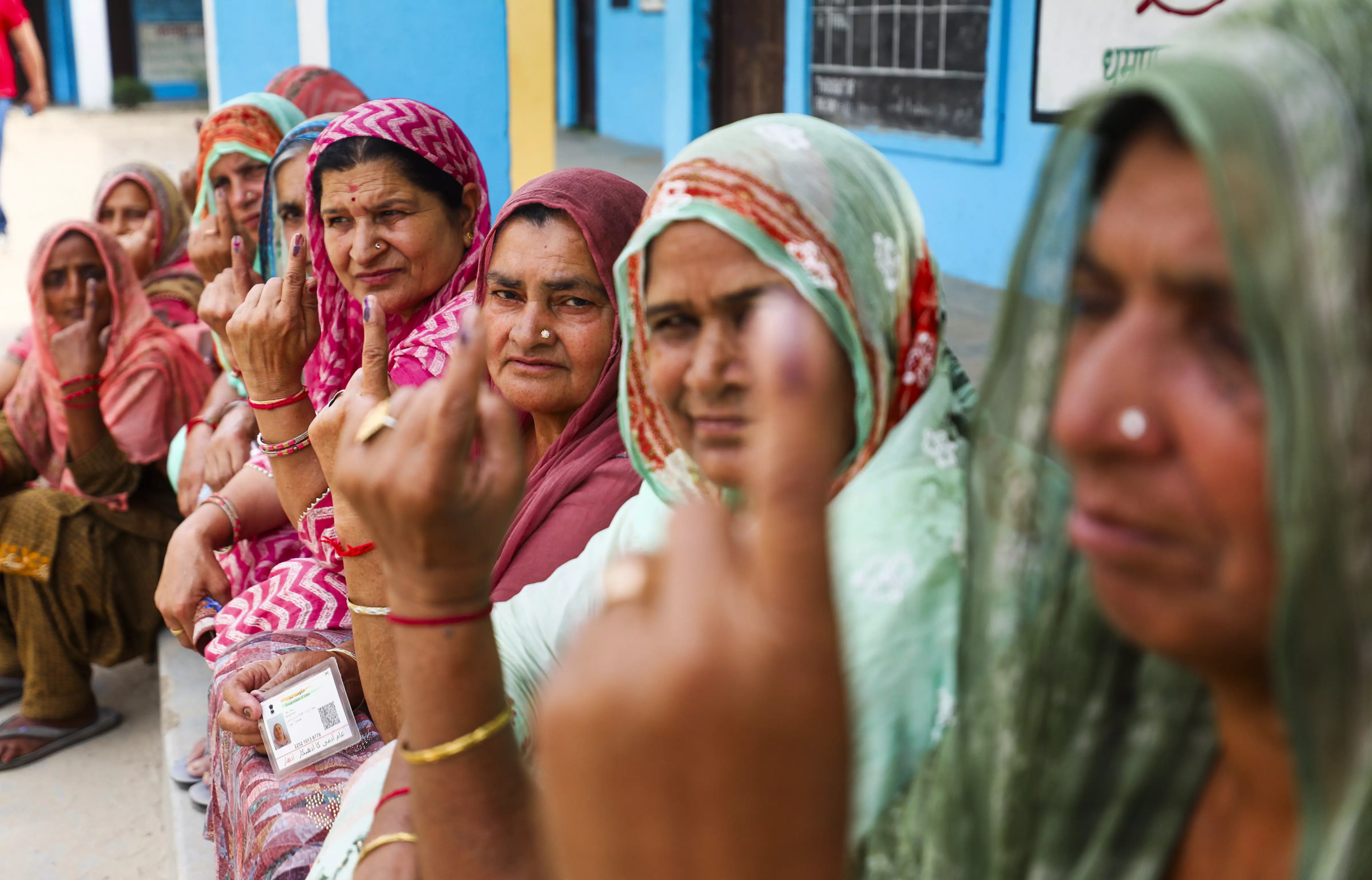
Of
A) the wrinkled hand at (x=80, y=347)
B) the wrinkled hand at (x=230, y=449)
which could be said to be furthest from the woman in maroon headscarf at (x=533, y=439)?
the wrinkled hand at (x=80, y=347)

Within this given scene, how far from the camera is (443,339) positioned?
2.67 m

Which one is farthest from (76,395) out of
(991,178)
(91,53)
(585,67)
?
(91,53)

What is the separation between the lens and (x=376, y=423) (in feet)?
4.17

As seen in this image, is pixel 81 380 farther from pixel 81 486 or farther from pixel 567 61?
pixel 567 61

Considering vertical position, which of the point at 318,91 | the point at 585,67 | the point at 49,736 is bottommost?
the point at 49,736

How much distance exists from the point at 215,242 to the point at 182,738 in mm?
1649

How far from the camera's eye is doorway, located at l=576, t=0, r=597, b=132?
17016mm

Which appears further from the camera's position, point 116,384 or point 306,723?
point 116,384

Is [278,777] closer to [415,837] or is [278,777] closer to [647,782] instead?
[415,837]

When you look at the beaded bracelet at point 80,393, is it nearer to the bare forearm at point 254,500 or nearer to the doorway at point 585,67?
the bare forearm at point 254,500

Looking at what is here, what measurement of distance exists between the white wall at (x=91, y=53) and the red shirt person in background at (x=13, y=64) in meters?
10.2

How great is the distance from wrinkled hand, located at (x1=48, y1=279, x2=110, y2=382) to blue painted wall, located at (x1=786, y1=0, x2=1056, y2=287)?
4.21 meters

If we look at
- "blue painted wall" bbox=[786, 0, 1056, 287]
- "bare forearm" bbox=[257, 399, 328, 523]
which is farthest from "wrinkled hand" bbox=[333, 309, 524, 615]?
"blue painted wall" bbox=[786, 0, 1056, 287]

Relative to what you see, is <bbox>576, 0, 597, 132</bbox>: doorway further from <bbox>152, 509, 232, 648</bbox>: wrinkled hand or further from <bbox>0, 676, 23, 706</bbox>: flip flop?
<bbox>152, 509, 232, 648</bbox>: wrinkled hand
